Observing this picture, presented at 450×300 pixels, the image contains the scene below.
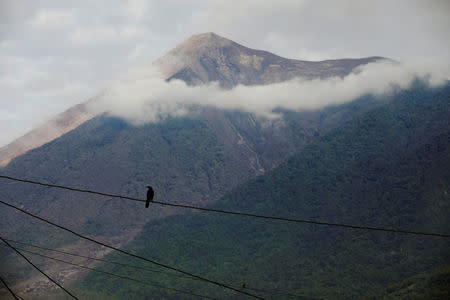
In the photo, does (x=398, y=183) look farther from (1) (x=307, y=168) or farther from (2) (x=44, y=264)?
(2) (x=44, y=264)

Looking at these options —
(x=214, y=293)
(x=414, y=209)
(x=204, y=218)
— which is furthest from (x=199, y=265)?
(x=414, y=209)

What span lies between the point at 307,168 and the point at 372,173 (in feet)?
97.8

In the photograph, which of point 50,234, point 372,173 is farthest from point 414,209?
point 50,234

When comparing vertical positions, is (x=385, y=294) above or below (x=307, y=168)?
below

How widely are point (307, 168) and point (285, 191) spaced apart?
15.6m

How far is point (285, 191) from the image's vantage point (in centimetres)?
18638

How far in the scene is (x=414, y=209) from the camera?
462ft

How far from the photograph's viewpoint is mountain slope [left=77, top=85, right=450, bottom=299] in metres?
123

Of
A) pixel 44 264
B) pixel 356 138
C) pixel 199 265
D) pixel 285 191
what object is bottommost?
pixel 44 264

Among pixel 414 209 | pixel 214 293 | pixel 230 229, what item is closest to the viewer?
pixel 214 293

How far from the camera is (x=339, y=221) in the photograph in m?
148

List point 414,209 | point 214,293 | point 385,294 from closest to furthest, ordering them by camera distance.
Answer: point 385,294, point 214,293, point 414,209

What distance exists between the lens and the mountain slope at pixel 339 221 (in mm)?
123438

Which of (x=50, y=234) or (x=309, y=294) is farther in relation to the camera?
(x=50, y=234)
